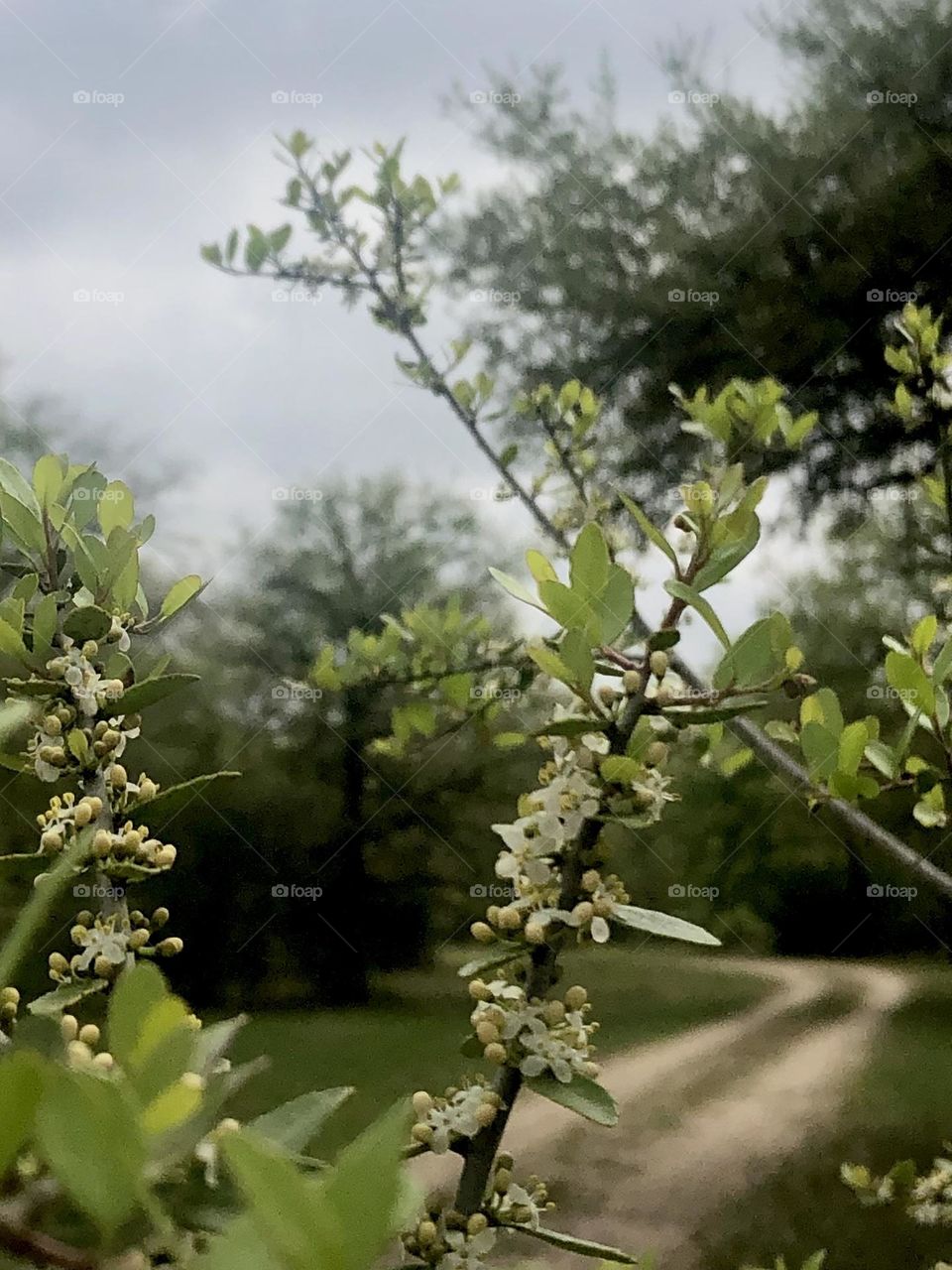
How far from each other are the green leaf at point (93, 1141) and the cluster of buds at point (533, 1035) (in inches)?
6.4

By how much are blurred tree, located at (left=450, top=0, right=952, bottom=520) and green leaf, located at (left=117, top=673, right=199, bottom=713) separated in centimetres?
76

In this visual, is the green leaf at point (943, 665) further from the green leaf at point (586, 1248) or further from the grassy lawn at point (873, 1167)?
the grassy lawn at point (873, 1167)

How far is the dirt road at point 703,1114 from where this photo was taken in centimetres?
76

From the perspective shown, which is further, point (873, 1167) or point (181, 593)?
point (873, 1167)

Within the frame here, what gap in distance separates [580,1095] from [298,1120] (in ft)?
0.32

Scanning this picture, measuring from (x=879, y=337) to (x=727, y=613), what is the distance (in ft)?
1.08

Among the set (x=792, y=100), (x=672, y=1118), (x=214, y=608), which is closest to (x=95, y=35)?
(x=214, y=608)

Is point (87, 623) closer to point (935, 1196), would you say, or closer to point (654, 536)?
point (654, 536)

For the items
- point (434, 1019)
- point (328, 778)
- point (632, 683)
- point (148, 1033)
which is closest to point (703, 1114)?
point (434, 1019)

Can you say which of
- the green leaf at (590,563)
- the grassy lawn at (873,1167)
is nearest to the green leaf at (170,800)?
the green leaf at (590,563)

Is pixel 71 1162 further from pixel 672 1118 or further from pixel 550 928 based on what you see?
pixel 672 1118

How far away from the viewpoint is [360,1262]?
0.31 feet

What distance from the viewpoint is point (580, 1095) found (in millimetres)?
253

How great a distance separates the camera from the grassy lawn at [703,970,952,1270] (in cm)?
74
